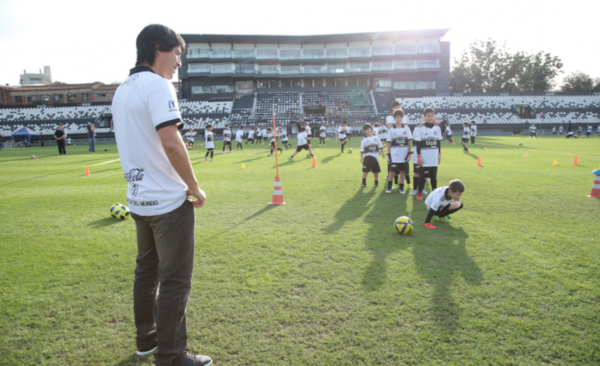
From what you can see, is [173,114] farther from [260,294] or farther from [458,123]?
[458,123]

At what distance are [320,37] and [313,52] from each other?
9.21 ft

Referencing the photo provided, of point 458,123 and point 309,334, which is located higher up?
point 458,123

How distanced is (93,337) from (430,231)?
4.74m

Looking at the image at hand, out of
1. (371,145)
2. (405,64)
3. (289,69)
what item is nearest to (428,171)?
(371,145)

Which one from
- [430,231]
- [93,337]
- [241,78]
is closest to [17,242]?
[93,337]

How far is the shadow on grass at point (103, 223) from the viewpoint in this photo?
616 cm

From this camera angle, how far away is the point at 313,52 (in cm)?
5822

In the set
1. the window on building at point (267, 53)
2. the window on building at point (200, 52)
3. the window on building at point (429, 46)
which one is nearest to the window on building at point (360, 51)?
the window on building at point (429, 46)

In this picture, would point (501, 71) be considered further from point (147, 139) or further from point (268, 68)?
point (147, 139)

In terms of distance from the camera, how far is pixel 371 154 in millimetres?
9133

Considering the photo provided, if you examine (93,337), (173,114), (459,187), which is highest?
(173,114)

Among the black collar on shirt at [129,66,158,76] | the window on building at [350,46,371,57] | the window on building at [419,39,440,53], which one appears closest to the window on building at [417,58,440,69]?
the window on building at [419,39,440,53]

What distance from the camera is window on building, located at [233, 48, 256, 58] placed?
2249 inches

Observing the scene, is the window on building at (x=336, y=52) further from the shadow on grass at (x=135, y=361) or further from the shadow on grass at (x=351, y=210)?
the shadow on grass at (x=135, y=361)
